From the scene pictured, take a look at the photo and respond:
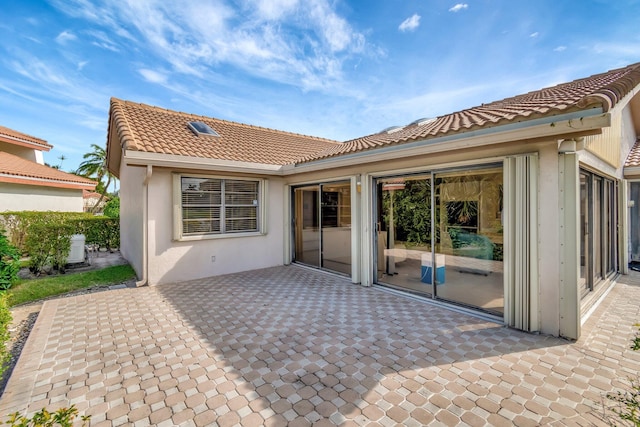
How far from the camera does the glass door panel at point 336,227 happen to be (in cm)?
896

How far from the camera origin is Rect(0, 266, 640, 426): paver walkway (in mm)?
3072

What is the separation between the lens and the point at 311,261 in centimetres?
1042

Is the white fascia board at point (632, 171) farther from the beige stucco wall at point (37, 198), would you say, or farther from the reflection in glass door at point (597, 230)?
the beige stucco wall at point (37, 198)

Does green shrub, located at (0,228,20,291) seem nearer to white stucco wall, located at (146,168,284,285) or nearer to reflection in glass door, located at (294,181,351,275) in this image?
white stucco wall, located at (146,168,284,285)

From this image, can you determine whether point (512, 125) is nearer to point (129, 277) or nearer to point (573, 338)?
point (573, 338)

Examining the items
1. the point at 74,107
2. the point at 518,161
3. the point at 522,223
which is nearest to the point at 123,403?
the point at 522,223

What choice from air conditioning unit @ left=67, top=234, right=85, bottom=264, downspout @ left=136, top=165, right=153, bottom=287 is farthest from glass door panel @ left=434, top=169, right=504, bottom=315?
air conditioning unit @ left=67, top=234, right=85, bottom=264

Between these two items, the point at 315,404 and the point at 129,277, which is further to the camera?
the point at 129,277

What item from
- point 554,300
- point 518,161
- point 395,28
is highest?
point 395,28

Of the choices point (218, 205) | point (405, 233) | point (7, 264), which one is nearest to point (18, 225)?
point (7, 264)

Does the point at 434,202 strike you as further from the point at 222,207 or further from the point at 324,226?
the point at 222,207

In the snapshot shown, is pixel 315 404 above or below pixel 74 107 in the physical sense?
below

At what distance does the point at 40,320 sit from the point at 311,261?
7.03 m

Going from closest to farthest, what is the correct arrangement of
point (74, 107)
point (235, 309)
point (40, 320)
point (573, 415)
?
point (573, 415), point (40, 320), point (235, 309), point (74, 107)
